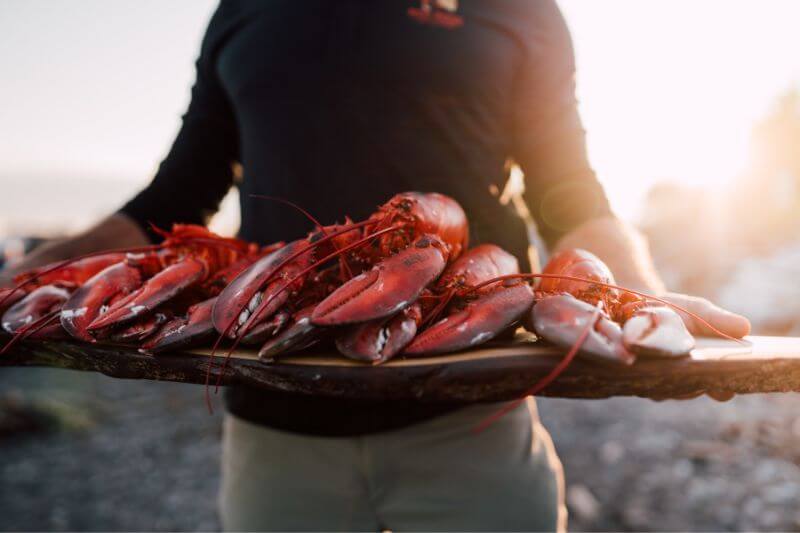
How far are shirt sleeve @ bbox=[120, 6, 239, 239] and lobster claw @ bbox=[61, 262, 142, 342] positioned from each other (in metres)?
0.71

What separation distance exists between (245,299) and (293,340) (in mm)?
163

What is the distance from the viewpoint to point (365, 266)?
1186 mm

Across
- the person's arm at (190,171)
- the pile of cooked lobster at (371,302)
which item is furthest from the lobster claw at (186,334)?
the person's arm at (190,171)

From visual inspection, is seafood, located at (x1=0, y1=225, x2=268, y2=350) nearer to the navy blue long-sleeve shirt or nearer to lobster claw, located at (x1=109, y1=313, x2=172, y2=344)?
lobster claw, located at (x1=109, y1=313, x2=172, y2=344)

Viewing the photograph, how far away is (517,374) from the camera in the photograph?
0.91m

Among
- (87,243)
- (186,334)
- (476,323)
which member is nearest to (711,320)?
(476,323)

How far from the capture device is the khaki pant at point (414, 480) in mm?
1438

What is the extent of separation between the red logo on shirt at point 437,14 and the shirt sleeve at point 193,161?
82 centimetres

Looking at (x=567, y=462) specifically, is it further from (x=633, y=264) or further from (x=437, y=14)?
(x=437, y=14)

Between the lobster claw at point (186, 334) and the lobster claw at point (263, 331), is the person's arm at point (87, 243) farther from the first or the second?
the lobster claw at point (263, 331)

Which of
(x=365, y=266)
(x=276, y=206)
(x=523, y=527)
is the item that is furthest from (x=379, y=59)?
(x=523, y=527)

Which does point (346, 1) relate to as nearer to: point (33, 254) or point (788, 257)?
point (33, 254)

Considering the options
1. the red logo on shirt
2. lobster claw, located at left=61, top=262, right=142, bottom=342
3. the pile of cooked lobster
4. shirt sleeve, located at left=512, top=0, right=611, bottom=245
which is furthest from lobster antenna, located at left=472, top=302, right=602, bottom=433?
the red logo on shirt

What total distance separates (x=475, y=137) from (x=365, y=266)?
2.19 feet
